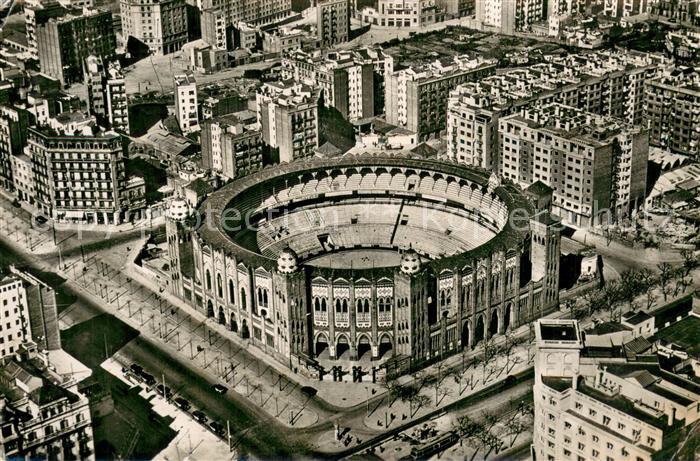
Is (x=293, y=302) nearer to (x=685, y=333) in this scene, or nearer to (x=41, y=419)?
(x=41, y=419)

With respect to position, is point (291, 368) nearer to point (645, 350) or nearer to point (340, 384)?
point (340, 384)

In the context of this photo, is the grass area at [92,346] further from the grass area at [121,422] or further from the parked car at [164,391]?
the parked car at [164,391]

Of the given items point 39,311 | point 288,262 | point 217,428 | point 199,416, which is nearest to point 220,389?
point 199,416

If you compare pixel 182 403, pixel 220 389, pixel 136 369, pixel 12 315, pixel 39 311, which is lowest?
pixel 220 389

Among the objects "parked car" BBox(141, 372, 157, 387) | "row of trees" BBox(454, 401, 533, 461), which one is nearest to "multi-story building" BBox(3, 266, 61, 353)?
"parked car" BBox(141, 372, 157, 387)

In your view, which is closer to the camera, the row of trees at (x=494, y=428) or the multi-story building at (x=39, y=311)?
the row of trees at (x=494, y=428)

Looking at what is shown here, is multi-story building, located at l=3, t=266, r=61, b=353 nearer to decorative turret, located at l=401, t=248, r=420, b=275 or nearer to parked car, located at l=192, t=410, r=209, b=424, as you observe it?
parked car, located at l=192, t=410, r=209, b=424

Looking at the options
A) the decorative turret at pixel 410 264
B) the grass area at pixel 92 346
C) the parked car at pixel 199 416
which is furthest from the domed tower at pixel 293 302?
the grass area at pixel 92 346
